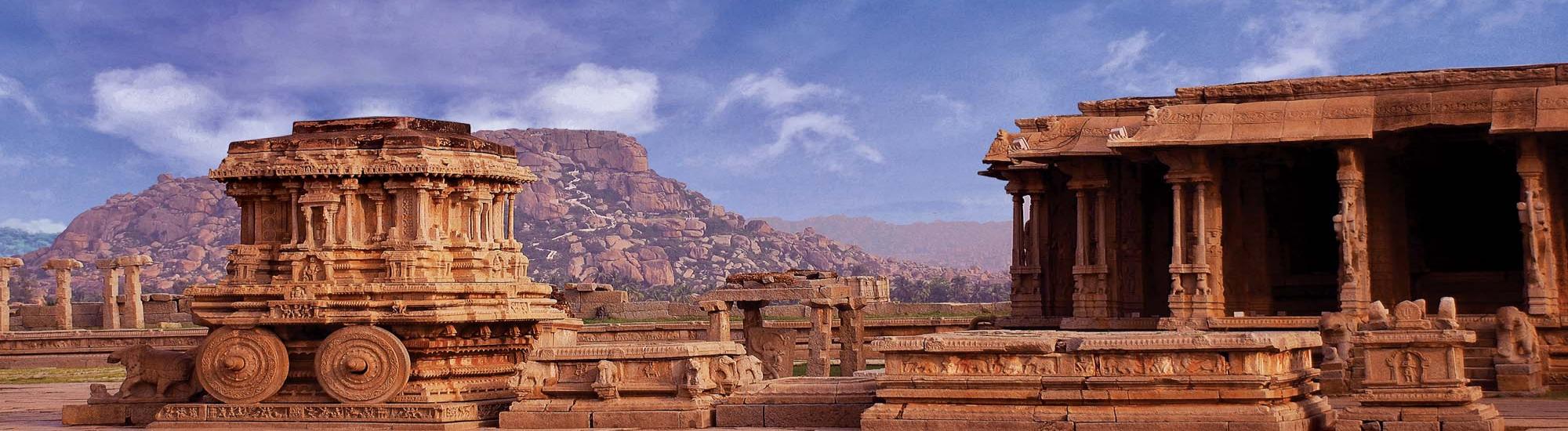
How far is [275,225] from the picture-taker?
1655 centimetres

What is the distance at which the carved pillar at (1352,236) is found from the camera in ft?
69.8

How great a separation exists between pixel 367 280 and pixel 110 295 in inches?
1077

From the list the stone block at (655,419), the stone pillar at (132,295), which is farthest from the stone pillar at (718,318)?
the stone pillar at (132,295)

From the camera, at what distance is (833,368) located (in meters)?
25.7

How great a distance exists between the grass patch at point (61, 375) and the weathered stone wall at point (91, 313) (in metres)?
9.66

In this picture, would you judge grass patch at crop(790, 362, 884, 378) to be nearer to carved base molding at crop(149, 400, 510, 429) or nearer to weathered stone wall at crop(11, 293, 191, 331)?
carved base molding at crop(149, 400, 510, 429)

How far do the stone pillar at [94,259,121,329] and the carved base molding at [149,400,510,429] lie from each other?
25.8 m

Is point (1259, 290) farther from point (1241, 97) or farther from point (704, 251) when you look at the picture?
point (704, 251)

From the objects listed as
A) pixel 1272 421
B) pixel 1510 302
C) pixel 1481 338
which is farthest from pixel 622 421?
pixel 1510 302

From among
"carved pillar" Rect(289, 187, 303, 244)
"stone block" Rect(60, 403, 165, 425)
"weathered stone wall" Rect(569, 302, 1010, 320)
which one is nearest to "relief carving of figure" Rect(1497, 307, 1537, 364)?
"carved pillar" Rect(289, 187, 303, 244)

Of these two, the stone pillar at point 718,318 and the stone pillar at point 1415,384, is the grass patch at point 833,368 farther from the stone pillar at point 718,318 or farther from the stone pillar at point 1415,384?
the stone pillar at point 1415,384

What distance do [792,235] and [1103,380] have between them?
565 feet

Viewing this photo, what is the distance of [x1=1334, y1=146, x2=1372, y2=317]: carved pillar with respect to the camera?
21.3 meters

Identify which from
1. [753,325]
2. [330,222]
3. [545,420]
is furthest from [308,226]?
[753,325]
